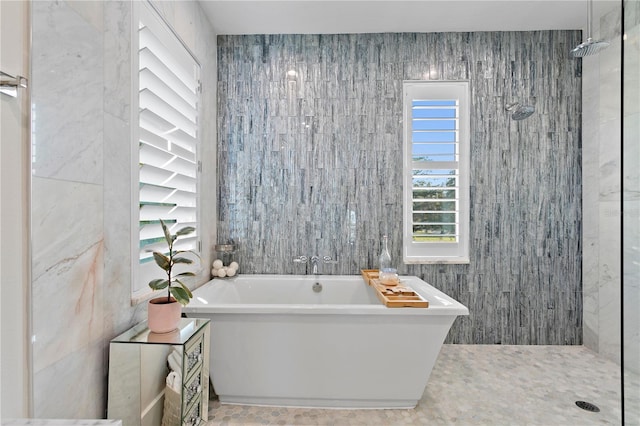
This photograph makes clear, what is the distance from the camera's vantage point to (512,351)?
101 inches

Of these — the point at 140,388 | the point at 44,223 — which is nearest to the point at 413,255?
the point at 140,388

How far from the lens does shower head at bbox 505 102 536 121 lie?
7.88 feet

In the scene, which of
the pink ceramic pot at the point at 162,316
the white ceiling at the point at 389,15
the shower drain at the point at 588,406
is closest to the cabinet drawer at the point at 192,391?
the pink ceramic pot at the point at 162,316

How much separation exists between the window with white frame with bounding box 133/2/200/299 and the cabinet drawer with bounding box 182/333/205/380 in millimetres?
427

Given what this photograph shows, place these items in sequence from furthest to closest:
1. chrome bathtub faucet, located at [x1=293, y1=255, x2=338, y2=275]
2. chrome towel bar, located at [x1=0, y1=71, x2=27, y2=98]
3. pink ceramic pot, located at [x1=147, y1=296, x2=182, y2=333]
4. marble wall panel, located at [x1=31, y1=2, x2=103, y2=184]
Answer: chrome bathtub faucet, located at [x1=293, y1=255, x2=338, y2=275], pink ceramic pot, located at [x1=147, y1=296, x2=182, y2=333], marble wall panel, located at [x1=31, y1=2, x2=103, y2=184], chrome towel bar, located at [x1=0, y1=71, x2=27, y2=98]

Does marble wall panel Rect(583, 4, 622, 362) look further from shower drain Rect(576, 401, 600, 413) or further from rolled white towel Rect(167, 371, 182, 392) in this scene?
rolled white towel Rect(167, 371, 182, 392)

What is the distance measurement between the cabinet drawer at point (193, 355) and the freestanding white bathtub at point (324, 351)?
28cm

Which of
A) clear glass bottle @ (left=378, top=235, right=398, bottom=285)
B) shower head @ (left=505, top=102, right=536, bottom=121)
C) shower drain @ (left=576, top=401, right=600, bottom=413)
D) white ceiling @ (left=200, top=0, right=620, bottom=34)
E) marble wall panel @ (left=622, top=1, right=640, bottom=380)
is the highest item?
white ceiling @ (left=200, top=0, right=620, bottom=34)

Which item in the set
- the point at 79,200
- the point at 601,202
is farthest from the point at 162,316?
the point at 601,202

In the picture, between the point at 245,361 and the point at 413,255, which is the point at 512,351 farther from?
the point at 245,361

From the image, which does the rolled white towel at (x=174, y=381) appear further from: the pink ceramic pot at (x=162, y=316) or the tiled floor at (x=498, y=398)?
the tiled floor at (x=498, y=398)

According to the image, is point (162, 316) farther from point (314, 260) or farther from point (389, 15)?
point (389, 15)

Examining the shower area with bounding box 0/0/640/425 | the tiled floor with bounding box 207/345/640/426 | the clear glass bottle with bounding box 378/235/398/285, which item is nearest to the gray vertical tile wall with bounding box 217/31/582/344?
the shower area with bounding box 0/0/640/425

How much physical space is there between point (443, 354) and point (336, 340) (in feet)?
4.09
